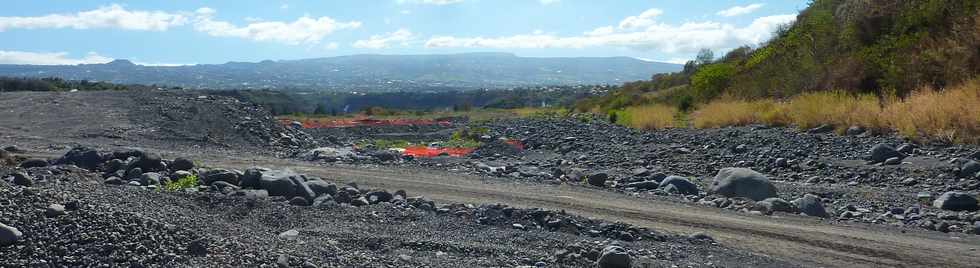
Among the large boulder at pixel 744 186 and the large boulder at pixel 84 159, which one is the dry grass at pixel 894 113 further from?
the large boulder at pixel 84 159

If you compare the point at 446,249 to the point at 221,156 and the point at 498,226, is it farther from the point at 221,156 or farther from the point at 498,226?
the point at 221,156

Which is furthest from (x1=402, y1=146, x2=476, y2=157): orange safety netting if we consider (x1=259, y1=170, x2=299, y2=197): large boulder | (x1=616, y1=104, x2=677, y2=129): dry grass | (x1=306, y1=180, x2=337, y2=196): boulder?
(x1=259, y1=170, x2=299, y2=197): large boulder

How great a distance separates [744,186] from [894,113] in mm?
5837

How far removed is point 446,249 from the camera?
6891 mm

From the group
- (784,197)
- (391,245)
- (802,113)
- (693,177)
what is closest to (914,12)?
(802,113)

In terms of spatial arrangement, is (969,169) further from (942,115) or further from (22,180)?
(22,180)

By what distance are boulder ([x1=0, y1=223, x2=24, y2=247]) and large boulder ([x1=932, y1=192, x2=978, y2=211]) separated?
388 inches

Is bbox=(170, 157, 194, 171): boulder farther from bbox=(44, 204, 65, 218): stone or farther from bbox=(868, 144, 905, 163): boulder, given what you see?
bbox=(868, 144, 905, 163): boulder

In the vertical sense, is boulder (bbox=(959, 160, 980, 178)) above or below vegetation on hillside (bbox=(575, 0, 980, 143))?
below

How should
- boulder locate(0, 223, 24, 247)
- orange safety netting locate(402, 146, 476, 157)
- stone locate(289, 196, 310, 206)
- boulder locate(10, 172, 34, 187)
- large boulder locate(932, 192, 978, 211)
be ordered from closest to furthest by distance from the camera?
boulder locate(0, 223, 24, 247) < boulder locate(10, 172, 34, 187) < stone locate(289, 196, 310, 206) < large boulder locate(932, 192, 978, 211) < orange safety netting locate(402, 146, 476, 157)

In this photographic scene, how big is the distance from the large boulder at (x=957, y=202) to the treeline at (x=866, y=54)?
7325 mm

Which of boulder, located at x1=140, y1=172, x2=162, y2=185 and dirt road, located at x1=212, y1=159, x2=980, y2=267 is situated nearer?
dirt road, located at x1=212, y1=159, x2=980, y2=267

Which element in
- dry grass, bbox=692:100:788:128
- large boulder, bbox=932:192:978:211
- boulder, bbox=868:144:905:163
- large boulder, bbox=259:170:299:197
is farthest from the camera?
dry grass, bbox=692:100:788:128

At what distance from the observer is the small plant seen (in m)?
9.24
